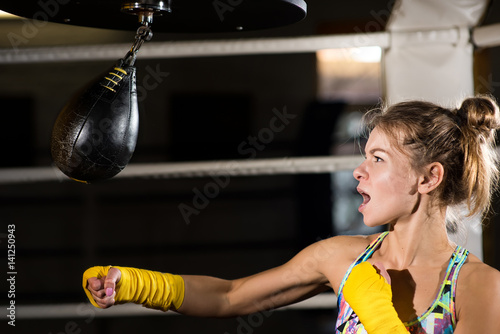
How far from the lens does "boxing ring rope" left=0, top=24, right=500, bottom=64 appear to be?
1512mm

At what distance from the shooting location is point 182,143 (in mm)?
2420

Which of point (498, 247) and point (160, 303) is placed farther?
point (498, 247)

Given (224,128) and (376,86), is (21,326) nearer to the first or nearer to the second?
(224,128)

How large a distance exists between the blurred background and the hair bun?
946 mm

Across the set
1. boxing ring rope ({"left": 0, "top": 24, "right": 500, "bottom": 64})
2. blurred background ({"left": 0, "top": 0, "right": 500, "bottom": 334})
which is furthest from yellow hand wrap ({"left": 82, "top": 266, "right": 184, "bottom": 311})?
blurred background ({"left": 0, "top": 0, "right": 500, "bottom": 334})

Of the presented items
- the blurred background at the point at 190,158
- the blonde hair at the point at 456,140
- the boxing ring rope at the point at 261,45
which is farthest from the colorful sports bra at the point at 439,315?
the blurred background at the point at 190,158

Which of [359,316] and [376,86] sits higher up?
[376,86]

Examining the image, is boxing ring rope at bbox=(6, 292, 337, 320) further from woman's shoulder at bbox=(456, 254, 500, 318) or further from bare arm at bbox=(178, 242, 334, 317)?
woman's shoulder at bbox=(456, 254, 500, 318)

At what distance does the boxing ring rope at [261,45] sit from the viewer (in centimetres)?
151

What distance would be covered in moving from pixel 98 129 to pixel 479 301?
2.48ft

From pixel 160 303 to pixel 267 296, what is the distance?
0.25 m

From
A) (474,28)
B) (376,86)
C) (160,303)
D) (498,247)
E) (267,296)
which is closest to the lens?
(160,303)

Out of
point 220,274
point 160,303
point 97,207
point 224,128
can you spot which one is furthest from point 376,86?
point 160,303

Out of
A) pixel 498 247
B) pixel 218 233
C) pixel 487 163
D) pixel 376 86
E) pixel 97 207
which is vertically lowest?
pixel 498 247
